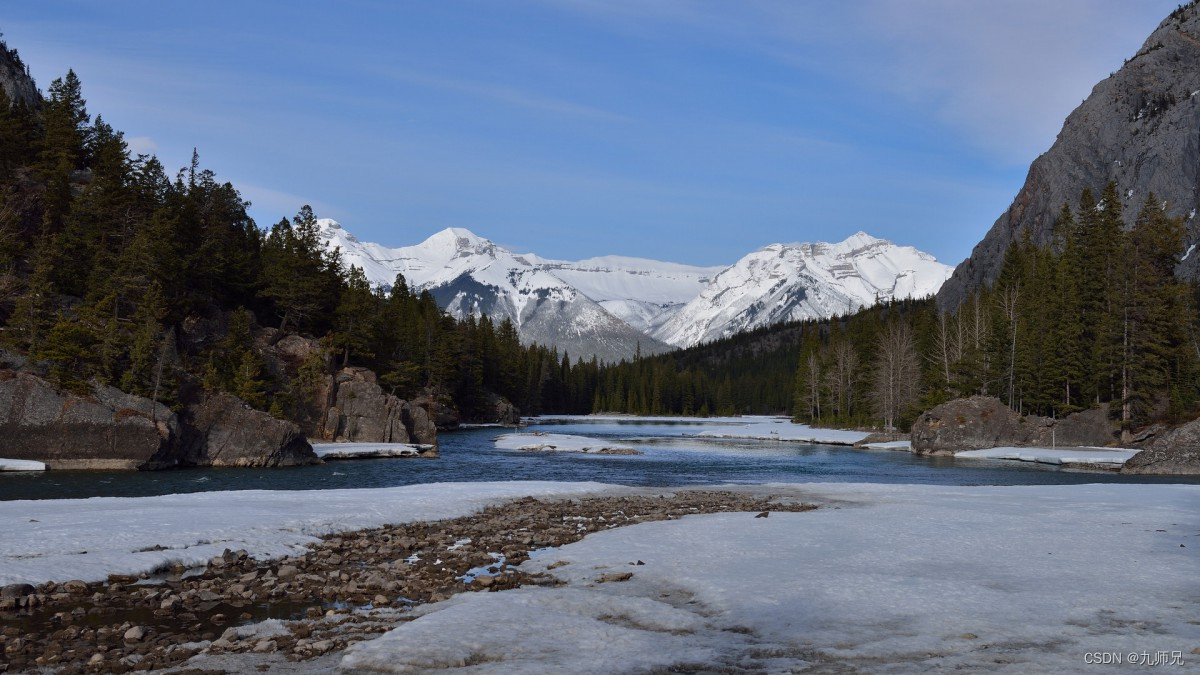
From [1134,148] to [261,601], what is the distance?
182 metres

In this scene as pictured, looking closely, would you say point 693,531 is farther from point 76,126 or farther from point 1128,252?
point 76,126

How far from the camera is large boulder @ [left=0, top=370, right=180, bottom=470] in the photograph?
4756cm

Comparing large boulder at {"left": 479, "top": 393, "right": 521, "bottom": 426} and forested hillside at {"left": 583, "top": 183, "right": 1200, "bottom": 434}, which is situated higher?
forested hillside at {"left": 583, "top": 183, "right": 1200, "bottom": 434}

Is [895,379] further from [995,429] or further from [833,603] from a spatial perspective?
[833,603]

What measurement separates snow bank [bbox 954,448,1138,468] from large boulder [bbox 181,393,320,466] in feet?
190

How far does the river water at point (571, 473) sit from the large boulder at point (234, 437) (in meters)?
2.41

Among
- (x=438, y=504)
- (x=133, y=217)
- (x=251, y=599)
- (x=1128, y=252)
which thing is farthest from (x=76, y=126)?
(x=1128, y=252)

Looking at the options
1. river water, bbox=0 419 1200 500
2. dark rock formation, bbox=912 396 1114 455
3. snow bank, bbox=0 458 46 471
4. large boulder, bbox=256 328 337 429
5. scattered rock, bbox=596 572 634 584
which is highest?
large boulder, bbox=256 328 337 429

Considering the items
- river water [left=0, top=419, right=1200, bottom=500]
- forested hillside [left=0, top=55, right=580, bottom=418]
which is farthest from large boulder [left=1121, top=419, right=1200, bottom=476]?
forested hillside [left=0, top=55, right=580, bottom=418]

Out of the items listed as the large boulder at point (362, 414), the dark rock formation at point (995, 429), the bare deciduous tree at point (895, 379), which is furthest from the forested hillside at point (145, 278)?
the bare deciduous tree at point (895, 379)

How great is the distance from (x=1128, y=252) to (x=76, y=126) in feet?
348

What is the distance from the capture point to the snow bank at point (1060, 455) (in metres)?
60.3

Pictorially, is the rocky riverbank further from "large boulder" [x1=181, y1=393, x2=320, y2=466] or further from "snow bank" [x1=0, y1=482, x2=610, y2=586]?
"large boulder" [x1=181, y1=393, x2=320, y2=466]

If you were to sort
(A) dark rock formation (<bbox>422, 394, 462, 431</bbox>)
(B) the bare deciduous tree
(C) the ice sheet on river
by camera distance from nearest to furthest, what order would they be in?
(C) the ice sheet on river, (B) the bare deciduous tree, (A) dark rock formation (<bbox>422, 394, 462, 431</bbox>)
